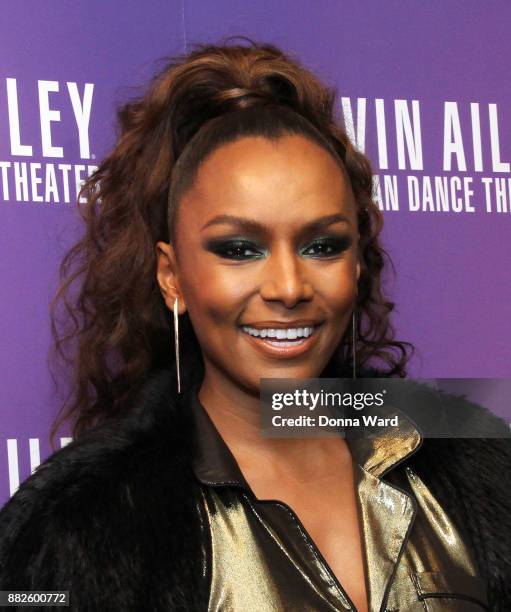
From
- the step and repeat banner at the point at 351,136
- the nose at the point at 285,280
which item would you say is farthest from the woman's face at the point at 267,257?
the step and repeat banner at the point at 351,136

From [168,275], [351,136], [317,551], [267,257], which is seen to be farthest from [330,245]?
[351,136]

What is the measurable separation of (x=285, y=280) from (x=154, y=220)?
282 millimetres

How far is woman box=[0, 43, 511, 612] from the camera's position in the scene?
53.4 inches

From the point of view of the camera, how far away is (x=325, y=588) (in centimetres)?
138

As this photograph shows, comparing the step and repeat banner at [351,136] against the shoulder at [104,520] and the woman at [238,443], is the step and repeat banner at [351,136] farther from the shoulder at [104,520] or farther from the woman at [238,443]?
the shoulder at [104,520]

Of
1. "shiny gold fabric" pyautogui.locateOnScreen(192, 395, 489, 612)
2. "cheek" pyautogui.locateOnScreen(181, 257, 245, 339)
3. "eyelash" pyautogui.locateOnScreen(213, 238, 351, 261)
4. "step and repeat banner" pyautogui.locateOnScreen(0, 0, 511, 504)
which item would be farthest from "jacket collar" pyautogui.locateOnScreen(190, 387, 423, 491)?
"step and repeat banner" pyautogui.locateOnScreen(0, 0, 511, 504)

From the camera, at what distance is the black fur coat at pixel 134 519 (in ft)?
4.34

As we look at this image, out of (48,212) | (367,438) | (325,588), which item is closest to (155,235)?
(48,212)

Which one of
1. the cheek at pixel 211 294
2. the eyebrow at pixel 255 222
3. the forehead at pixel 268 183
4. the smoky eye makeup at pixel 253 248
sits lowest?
the cheek at pixel 211 294

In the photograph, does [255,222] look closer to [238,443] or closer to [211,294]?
[211,294]

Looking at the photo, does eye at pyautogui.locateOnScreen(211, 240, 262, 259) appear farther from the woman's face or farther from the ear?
the ear

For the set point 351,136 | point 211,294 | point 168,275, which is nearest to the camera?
point 211,294

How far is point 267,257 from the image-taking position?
1447 mm

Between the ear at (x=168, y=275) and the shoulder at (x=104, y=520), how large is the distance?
0.20 meters
